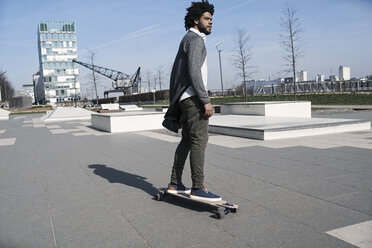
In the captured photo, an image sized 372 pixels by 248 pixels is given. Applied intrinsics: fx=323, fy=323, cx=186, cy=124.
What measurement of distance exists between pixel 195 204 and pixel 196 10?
212cm

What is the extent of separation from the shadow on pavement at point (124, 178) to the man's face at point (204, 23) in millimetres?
2078

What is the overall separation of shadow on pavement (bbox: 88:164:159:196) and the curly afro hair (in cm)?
213

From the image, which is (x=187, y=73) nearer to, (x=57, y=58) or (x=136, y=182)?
(x=136, y=182)

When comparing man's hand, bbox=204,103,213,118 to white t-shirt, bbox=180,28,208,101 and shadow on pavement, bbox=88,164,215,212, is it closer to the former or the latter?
white t-shirt, bbox=180,28,208,101

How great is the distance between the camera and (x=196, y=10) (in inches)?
135

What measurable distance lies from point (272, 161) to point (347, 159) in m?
1.25

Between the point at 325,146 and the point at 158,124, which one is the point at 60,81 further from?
the point at 325,146

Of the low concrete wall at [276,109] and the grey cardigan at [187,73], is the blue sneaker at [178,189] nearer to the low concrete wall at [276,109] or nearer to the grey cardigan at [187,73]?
the grey cardigan at [187,73]

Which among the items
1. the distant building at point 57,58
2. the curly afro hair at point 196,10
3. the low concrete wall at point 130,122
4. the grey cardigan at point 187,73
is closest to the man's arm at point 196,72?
the grey cardigan at point 187,73

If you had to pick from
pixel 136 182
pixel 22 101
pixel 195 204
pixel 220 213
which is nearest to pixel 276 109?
pixel 136 182

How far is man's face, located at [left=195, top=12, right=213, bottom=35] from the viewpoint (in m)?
3.42

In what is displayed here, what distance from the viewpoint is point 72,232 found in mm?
2934

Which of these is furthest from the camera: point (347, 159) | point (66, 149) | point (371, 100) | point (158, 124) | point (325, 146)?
point (371, 100)

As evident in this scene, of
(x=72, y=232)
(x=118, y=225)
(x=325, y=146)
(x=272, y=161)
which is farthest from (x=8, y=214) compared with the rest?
(x=325, y=146)
